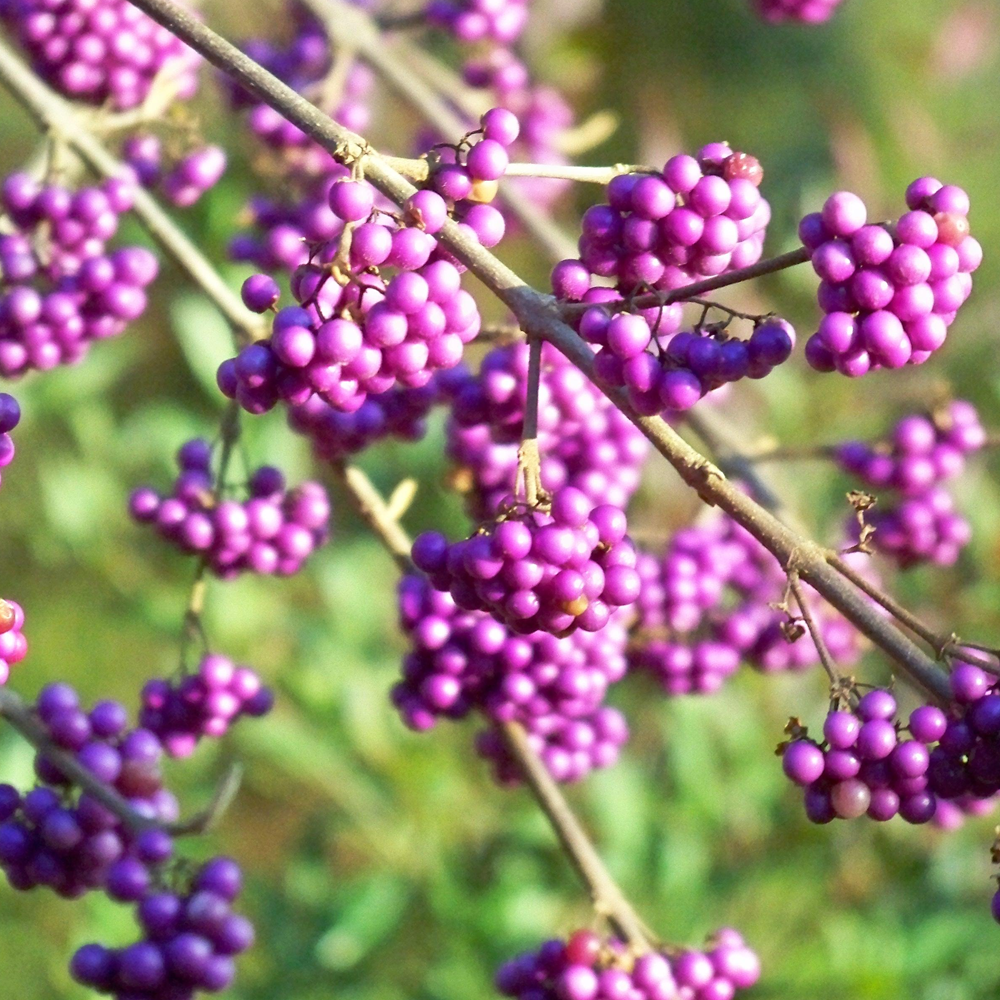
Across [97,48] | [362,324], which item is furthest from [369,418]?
[97,48]

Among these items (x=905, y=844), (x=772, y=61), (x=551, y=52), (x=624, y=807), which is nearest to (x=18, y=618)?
(x=624, y=807)

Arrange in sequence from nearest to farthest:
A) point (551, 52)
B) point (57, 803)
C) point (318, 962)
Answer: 1. point (57, 803)
2. point (318, 962)
3. point (551, 52)

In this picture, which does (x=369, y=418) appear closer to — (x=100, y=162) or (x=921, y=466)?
(x=100, y=162)

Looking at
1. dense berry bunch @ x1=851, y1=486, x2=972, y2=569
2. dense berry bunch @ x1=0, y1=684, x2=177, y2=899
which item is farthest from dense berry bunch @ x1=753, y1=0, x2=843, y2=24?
dense berry bunch @ x1=0, y1=684, x2=177, y2=899

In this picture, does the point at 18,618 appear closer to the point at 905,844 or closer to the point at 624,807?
the point at 624,807

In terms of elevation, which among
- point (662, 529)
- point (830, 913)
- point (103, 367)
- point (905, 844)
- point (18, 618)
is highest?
point (662, 529)

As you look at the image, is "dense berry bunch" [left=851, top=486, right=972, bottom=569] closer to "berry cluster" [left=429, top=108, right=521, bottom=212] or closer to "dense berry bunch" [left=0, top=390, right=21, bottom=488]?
"berry cluster" [left=429, top=108, right=521, bottom=212]
